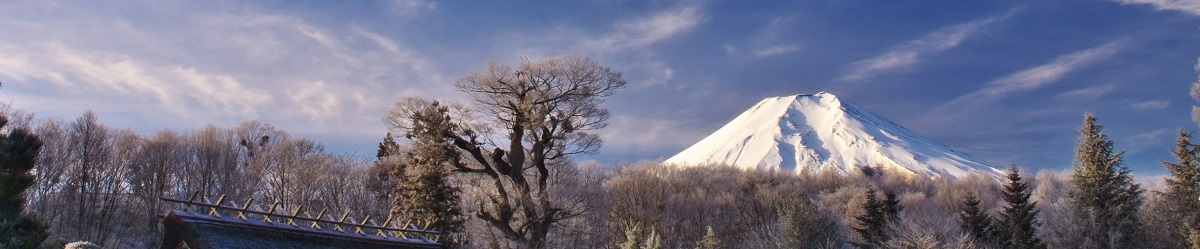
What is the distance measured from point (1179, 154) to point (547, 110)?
24991 mm

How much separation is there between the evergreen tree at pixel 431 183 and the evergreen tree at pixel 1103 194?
25.5m

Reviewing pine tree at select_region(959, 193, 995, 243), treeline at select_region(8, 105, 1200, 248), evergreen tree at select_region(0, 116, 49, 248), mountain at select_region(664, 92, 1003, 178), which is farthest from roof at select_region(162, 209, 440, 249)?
mountain at select_region(664, 92, 1003, 178)

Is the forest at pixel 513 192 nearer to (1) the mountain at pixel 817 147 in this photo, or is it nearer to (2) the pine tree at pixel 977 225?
(2) the pine tree at pixel 977 225

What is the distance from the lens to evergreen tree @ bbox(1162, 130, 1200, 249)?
31802 mm

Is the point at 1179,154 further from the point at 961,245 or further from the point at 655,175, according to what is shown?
the point at 655,175

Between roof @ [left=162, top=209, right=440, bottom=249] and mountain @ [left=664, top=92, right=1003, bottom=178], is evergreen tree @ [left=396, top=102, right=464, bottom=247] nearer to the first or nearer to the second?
roof @ [left=162, top=209, right=440, bottom=249]

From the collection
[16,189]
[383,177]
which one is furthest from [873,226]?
[16,189]

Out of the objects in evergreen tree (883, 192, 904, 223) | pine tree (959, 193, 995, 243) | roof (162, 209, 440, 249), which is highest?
evergreen tree (883, 192, 904, 223)

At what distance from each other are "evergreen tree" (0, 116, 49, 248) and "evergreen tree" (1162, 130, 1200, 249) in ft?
117

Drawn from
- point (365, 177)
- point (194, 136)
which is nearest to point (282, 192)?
point (365, 177)

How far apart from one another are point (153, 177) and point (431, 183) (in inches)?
1078

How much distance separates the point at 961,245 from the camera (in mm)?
29250

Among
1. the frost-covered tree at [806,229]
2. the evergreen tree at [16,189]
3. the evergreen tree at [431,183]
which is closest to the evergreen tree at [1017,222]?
the frost-covered tree at [806,229]

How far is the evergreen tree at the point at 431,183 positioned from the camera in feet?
101
